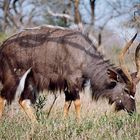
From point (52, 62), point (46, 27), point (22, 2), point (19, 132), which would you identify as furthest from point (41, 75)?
point (22, 2)

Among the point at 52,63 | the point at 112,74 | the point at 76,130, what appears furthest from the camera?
the point at 112,74

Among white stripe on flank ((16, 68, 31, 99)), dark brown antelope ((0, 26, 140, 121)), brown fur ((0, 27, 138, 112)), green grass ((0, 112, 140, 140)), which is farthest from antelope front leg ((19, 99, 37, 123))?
green grass ((0, 112, 140, 140))

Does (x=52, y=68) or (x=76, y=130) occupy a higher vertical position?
(x=52, y=68)

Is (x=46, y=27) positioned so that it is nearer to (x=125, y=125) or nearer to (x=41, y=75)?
(x=41, y=75)

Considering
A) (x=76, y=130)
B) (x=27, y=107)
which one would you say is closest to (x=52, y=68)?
(x=27, y=107)

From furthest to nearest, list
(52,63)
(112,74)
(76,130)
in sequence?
(112,74)
(52,63)
(76,130)

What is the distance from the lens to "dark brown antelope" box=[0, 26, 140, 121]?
34.4 ft

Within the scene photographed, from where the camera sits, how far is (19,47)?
10562mm

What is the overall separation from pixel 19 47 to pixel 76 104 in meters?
1.63

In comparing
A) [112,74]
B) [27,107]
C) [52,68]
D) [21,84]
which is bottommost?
[27,107]

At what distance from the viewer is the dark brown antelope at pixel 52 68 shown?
10.5 m

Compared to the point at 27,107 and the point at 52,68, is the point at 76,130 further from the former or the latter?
the point at 27,107

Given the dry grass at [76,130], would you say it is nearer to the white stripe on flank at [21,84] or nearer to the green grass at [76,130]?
the green grass at [76,130]

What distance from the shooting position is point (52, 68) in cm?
1053
